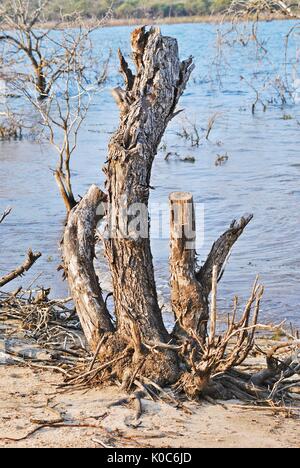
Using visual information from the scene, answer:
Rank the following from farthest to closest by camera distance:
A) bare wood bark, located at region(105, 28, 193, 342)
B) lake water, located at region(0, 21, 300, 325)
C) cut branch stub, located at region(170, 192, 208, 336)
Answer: lake water, located at region(0, 21, 300, 325) < bare wood bark, located at region(105, 28, 193, 342) < cut branch stub, located at region(170, 192, 208, 336)

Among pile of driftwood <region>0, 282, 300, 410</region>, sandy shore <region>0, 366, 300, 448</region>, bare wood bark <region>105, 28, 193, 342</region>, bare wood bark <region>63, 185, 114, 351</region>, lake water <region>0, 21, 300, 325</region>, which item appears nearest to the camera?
sandy shore <region>0, 366, 300, 448</region>

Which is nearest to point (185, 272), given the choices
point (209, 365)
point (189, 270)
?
point (189, 270)

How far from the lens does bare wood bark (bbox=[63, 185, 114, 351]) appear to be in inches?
252

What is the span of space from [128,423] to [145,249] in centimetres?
123

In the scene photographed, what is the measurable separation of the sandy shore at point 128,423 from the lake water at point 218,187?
3857 mm

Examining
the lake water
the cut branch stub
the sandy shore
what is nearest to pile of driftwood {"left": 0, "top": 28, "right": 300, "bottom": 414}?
the cut branch stub

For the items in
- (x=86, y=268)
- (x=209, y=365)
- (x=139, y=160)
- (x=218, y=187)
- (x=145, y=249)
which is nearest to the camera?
(x=209, y=365)

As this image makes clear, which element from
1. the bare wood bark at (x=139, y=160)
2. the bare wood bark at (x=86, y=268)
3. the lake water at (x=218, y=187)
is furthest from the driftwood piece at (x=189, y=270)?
the lake water at (x=218, y=187)

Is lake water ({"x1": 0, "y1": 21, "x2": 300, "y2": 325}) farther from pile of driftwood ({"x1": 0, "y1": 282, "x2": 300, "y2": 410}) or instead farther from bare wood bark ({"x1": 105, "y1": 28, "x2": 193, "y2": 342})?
bare wood bark ({"x1": 105, "y1": 28, "x2": 193, "y2": 342})

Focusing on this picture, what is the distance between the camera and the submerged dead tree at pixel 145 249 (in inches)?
240

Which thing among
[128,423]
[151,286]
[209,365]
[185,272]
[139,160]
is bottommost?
[128,423]

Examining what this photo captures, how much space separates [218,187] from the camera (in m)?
16.5

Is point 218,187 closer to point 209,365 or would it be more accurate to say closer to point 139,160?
point 139,160
